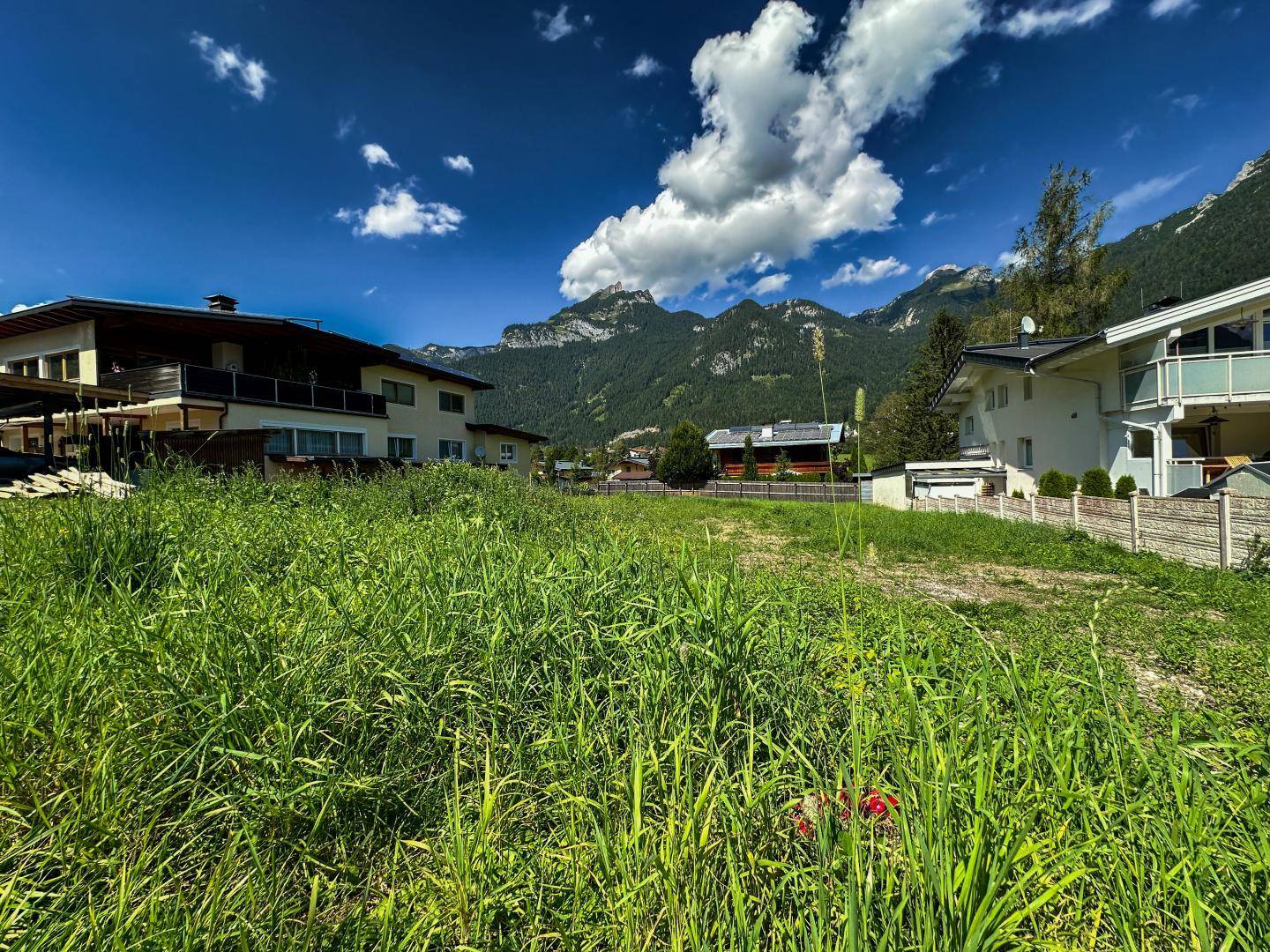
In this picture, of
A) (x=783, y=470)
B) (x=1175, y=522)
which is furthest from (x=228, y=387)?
(x=783, y=470)

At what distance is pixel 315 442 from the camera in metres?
18.6

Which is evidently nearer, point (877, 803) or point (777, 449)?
point (877, 803)

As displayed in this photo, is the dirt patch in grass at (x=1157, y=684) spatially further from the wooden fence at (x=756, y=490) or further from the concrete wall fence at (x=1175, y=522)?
the wooden fence at (x=756, y=490)

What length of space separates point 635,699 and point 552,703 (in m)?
0.37

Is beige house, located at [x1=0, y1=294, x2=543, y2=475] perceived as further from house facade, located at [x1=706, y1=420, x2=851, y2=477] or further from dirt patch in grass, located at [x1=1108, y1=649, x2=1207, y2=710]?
house facade, located at [x1=706, y1=420, x2=851, y2=477]

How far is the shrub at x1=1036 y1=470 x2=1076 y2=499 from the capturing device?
541 inches

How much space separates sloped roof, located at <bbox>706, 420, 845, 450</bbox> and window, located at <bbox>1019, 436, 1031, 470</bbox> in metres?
26.8

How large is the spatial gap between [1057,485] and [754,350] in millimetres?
114876

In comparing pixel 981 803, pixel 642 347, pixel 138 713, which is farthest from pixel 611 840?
pixel 642 347

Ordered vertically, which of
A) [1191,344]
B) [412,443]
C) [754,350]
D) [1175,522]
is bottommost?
[1175,522]

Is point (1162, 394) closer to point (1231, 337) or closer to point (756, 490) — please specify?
point (1231, 337)

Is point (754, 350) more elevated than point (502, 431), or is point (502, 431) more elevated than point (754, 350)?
point (754, 350)

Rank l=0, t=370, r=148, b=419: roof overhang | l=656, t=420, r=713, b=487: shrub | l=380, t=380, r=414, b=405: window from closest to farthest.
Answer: l=0, t=370, r=148, b=419: roof overhang, l=380, t=380, r=414, b=405: window, l=656, t=420, r=713, b=487: shrub

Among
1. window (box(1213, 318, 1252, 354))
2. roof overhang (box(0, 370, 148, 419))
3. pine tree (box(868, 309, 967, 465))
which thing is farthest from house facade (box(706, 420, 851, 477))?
roof overhang (box(0, 370, 148, 419))
